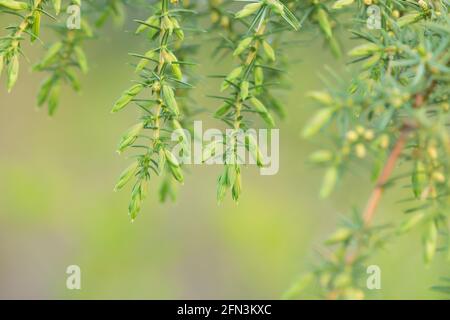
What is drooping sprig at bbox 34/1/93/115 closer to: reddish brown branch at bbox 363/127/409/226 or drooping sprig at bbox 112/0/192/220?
drooping sprig at bbox 112/0/192/220

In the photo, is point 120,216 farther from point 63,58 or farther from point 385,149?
point 385,149

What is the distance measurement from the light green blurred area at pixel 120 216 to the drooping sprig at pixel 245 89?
1.99 metres

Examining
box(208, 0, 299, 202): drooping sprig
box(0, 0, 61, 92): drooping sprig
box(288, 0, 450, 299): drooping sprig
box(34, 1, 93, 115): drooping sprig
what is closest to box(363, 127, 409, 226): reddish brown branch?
box(288, 0, 450, 299): drooping sprig

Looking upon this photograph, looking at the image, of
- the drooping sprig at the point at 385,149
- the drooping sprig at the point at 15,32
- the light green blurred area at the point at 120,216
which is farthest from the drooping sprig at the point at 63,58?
the light green blurred area at the point at 120,216

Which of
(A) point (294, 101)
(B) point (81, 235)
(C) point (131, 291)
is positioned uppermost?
(A) point (294, 101)

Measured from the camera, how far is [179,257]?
306 cm

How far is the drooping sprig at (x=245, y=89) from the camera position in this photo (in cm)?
75

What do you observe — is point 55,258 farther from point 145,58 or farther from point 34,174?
point 145,58

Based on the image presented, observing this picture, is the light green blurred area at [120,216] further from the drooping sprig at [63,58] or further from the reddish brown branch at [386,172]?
the reddish brown branch at [386,172]

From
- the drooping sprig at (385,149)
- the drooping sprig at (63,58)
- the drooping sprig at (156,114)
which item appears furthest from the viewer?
the drooping sprig at (63,58)

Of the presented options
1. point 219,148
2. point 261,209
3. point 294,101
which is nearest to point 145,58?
point 219,148

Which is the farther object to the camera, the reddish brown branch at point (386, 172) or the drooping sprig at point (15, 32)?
the drooping sprig at point (15, 32)

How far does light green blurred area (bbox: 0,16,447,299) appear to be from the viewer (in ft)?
9.61

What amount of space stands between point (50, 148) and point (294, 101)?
4.01 feet
